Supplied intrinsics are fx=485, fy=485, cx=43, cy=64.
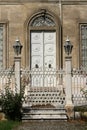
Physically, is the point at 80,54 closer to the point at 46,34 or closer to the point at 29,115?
the point at 46,34

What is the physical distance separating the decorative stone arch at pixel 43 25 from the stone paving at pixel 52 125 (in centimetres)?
677

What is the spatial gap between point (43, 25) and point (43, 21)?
21 centimetres

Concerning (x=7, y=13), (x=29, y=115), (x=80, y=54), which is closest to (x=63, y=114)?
(x=29, y=115)

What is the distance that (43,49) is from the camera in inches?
906

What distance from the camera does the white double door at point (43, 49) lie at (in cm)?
2294

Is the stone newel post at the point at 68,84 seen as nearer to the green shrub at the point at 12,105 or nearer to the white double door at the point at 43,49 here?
the green shrub at the point at 12,105

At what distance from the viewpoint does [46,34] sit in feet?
75.6

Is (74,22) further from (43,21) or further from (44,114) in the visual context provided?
(44,114)

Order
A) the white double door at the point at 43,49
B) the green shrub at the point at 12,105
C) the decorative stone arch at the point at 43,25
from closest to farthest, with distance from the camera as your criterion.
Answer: the green shrub at the point at 12,105, the decorative stone arch at the point at 43,25, the white double door at the point at 43,49

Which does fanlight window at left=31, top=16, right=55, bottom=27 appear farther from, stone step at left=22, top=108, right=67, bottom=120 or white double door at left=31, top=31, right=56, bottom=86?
stone step at left=22, top=108, right=67, bottom=120

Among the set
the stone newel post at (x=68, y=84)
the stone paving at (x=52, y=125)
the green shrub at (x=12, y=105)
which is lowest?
the stone paving at (x=52, y=125)

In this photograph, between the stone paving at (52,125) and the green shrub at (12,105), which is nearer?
the stone paving at (52,125)

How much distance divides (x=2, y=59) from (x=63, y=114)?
22.5 ft

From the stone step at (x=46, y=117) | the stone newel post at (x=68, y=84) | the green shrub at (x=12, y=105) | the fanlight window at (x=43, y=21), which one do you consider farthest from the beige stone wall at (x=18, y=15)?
the stone step at (x=46, y=117)
